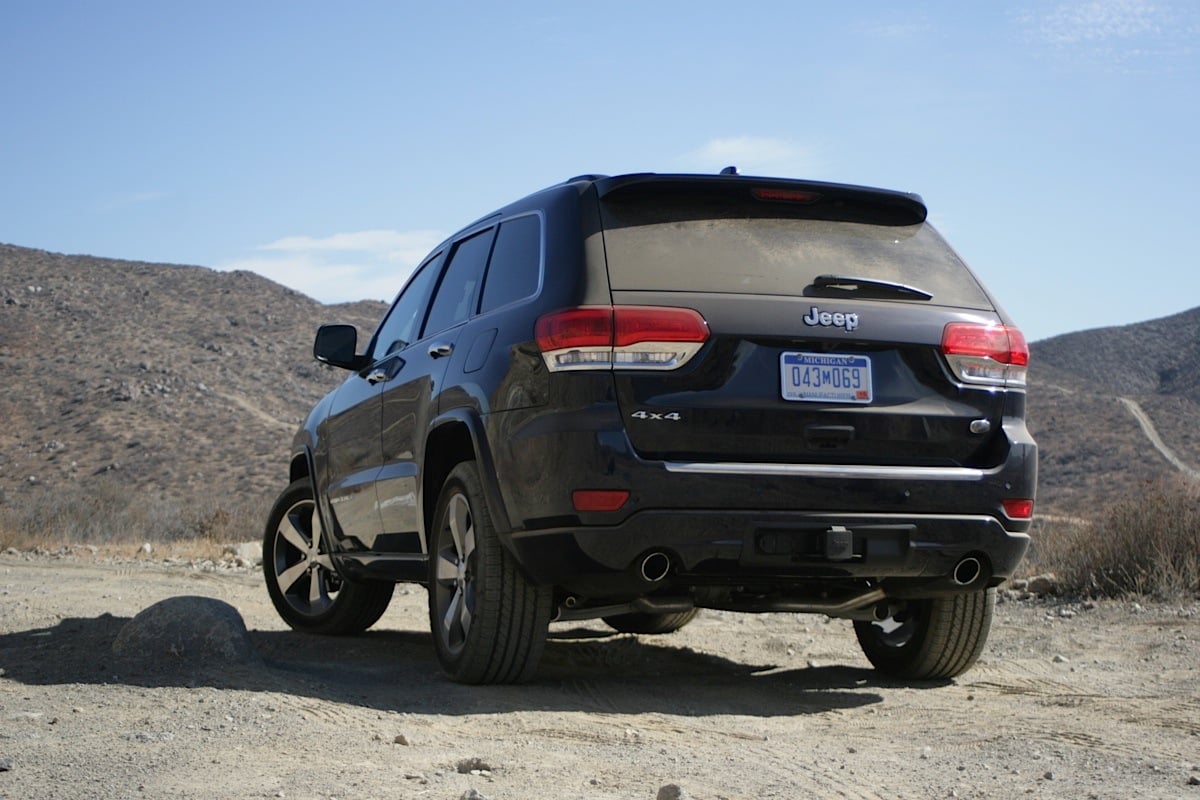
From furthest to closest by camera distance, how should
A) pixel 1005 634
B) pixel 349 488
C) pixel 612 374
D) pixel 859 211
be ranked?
pixel 1005 634 < pixel 349 488 < pixel 859 211 < pixel 612 374

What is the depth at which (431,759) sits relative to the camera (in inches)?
167

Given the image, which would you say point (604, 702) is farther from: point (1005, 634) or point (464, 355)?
point (1005, 634)

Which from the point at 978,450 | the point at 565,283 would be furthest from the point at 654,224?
the point at 978,450

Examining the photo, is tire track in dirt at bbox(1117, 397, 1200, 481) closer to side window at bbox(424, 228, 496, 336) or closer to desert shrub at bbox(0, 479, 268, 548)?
desert shrub at bbox(0, 479, 268, 548)

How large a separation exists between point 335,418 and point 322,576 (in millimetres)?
988

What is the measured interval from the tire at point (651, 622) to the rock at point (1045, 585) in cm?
313

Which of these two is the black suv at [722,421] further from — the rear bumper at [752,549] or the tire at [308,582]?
the tire at [308,582]

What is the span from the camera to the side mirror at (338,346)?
24.5ft

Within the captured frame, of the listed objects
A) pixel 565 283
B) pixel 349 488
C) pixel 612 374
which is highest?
pixel 565 283

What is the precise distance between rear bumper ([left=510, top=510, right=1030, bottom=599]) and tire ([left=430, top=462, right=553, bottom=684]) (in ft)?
0.66

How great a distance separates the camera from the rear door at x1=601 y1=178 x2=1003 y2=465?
5.04 m

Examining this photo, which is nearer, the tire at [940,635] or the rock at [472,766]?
the rock at [472,766]

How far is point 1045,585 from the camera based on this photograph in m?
9.91

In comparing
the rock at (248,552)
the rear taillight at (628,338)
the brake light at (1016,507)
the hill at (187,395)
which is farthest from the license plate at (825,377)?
the hill at (187,395)
